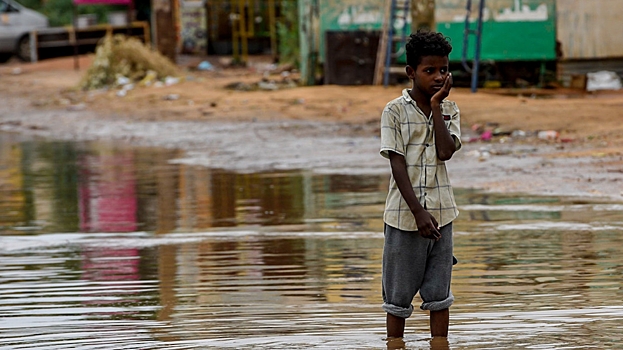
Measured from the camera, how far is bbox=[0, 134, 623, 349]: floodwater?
Answer: 192 inches

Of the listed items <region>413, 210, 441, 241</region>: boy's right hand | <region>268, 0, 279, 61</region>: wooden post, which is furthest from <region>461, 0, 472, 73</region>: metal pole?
<region>413, 210, 441, 241</region>: boy's right hand

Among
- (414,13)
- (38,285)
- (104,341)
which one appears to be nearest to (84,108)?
(414,13)

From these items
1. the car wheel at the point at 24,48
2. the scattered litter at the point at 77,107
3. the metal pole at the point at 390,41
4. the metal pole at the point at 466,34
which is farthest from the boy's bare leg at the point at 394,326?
the car wheel at the point at 24,48

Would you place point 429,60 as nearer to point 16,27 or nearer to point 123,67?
point 123,67

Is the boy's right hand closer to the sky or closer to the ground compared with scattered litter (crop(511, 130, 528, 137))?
closer to the sky

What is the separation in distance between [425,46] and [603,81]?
14.4m

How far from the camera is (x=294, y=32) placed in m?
23.8

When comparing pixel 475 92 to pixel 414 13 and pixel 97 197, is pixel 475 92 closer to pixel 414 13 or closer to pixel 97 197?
pixel 414 13

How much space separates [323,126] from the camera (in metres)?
15.2

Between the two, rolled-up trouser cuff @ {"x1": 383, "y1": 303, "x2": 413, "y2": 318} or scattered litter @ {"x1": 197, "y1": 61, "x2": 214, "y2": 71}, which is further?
scattered litter @ {"x1": 197, "y1": 61, "x2": 214, "y2": 71}

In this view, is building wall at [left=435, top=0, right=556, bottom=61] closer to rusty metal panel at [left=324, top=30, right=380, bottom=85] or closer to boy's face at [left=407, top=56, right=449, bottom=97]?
rusty metal panel at [left=324, top=30, right=380, bottom=85]

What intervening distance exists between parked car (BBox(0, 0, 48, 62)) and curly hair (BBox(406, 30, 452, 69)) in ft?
83.9

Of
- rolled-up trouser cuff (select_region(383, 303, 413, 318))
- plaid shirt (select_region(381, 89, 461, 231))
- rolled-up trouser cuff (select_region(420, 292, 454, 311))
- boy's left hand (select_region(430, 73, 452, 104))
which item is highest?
boy's left hand (select_region(430, 73, 452, 104))

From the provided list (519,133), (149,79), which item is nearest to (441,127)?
(519,133)
